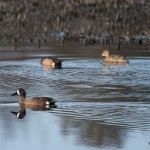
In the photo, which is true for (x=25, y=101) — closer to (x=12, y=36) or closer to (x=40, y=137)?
(x=40, y=137)

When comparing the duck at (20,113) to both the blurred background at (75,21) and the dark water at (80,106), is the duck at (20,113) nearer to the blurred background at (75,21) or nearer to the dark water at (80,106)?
the dark water at (80,106)

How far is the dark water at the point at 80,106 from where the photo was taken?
14984 millimetres

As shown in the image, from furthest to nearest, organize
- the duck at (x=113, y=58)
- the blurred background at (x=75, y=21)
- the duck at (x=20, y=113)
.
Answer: the blurred background at (x=75, y=21), the duck at (x=113, y=58), the duck at (x=20, y=113)

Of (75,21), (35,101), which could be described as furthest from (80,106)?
(75,21)

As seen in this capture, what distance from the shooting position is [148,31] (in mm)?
32750

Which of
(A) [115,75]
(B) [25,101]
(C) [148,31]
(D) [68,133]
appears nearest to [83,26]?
(C) [148,31]

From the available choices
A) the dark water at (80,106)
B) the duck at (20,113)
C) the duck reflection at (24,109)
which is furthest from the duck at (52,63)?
the duck at (20,113)

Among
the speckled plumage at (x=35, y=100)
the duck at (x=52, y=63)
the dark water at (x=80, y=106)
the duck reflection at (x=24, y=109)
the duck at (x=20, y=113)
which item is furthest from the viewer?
the duck at (x=52, y=63)

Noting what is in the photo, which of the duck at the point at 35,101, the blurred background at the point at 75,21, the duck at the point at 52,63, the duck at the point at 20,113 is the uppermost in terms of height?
the blurred background at the point at 75,21

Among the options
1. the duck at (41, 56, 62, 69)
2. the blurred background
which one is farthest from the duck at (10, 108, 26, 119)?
the blurred background

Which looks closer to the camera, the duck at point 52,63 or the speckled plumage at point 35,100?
the speckled plumage at point 35,100

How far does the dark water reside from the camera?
14984mm

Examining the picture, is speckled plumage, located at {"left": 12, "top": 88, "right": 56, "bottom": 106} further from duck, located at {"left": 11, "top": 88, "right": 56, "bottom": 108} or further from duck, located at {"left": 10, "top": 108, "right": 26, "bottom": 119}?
duck, located at {"left": 10, "top": 108, "right": 26, "bottom": 119}

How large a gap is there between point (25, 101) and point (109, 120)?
2722 mm
